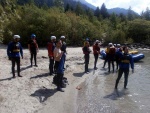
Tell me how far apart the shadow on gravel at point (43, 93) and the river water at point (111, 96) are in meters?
1.12

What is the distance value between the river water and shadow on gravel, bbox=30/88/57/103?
112 cm

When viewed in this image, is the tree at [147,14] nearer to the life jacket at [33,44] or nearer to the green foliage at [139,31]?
the green foliage at [139,31]

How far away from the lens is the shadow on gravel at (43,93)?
9586mm

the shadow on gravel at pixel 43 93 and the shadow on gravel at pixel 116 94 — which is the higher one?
the shadow on gravel at pixel 43 93

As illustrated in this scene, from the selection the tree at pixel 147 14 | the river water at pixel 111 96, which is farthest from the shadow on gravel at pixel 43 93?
the tree at pixel 147 14

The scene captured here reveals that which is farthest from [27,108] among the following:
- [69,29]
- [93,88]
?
[69,29]

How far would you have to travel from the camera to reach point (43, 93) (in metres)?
10.2

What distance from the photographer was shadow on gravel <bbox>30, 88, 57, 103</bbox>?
959 cm

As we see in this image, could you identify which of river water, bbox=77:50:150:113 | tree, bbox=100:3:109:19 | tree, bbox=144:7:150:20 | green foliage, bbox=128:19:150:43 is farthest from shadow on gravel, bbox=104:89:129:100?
tree, bbox=100:3:109:19

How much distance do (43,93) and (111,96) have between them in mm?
2986

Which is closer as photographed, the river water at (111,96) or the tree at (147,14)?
the river water at (111,96)

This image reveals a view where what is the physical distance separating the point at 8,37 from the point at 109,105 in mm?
20367

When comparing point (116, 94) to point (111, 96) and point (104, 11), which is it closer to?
point (111, 96)

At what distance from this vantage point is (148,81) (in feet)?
50.0
